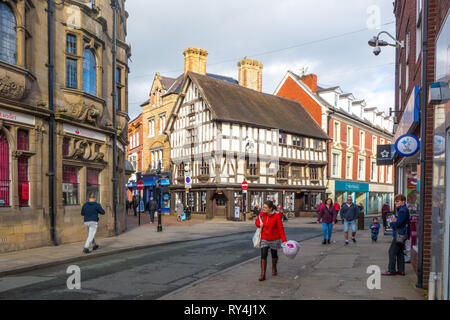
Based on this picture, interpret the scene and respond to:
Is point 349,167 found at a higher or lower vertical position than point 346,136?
lower

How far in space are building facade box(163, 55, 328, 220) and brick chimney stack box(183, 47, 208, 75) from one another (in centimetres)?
369

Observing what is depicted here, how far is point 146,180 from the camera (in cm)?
4103

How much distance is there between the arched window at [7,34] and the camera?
11953mm

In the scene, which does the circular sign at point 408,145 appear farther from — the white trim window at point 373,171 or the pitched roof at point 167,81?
the white trim window at point 373,171

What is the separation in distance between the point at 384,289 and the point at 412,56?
7.35 m

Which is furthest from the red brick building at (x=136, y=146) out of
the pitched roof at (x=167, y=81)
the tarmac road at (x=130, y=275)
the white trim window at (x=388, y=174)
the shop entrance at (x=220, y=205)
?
the tarmac road at (x=130, y=275)

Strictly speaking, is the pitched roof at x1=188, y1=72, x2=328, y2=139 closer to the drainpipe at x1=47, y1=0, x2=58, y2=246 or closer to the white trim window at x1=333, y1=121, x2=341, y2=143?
the white trim window at x1=333, y1=121, x2=341, y2=143

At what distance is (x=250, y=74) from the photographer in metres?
40.8

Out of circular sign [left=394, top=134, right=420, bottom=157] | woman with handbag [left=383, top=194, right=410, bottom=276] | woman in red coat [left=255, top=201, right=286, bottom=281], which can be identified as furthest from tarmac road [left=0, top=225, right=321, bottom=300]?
circular sign [left=394, top=134, right=420, bottom=157]

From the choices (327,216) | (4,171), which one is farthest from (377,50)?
(4,171)

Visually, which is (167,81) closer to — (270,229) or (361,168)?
(361,168)

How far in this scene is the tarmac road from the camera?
23.6ft

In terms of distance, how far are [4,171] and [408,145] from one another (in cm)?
1112
